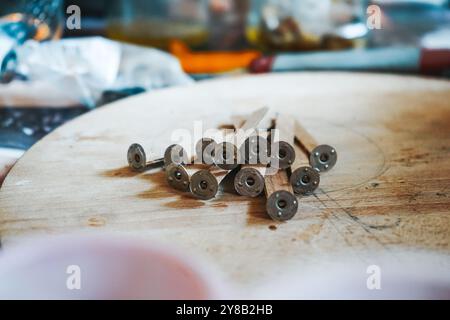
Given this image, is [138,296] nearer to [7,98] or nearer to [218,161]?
[218,161]

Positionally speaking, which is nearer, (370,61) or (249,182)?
(249,182)

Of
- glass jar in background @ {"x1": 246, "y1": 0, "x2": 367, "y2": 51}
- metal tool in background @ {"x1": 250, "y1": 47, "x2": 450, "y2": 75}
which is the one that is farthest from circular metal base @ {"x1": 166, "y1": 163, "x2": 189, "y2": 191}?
glass jar in background @ {"x1": 246, "y1": 0, "x2": 367, "y2": 51}


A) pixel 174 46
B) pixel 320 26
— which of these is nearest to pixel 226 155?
pixel 320 26

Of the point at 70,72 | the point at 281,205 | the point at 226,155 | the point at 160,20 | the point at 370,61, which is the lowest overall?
the point at 281,205

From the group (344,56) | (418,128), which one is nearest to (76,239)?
(418,128)

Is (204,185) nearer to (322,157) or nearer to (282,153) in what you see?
(282,153)

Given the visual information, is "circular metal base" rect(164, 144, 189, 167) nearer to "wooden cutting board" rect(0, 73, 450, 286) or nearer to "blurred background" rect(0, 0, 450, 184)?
"wooden cutting board" rect(0, 73, 450, 286)
